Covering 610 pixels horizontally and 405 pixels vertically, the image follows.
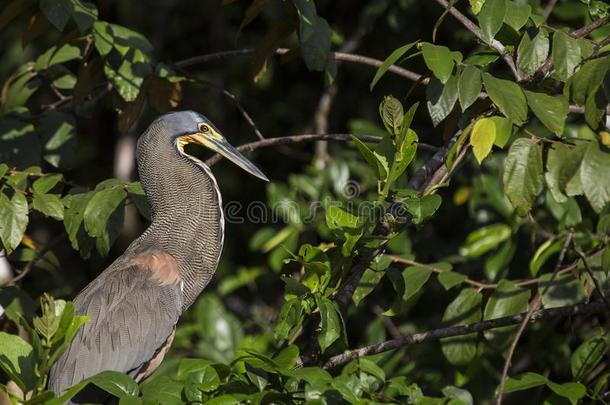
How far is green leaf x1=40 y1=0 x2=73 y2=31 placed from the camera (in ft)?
10.4

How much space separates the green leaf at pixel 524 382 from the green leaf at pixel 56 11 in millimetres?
1899

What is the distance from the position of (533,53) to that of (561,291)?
921 millimetres

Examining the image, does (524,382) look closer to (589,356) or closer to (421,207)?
(589,356)

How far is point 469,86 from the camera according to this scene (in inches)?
102

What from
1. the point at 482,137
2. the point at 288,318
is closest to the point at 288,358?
the point at 288,318

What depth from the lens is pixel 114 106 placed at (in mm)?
3758

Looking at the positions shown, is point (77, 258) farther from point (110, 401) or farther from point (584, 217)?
point (584, 217)

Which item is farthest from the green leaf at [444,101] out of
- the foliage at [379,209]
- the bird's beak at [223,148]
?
the bird's beak at [223,148]

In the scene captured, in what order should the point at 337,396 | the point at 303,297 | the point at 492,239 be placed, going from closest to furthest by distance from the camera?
the point at 337,396 < the point at 303,297 < the point at 492,239

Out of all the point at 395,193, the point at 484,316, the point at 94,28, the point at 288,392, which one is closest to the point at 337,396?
the point at 288,392

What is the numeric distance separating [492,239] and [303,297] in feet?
5.26

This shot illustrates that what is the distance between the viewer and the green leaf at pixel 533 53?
8.87 ft

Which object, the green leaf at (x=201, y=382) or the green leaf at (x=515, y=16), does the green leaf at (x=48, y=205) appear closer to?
the green leaf at (x=201, y=382)

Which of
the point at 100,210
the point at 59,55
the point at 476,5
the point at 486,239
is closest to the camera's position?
the point at 476,5
